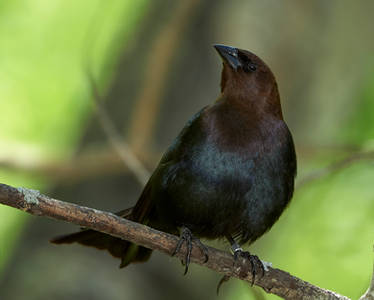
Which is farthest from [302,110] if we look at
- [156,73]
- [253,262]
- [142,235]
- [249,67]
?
[142,235]

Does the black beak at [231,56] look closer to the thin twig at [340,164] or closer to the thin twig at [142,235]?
the thin twig at [340,164]

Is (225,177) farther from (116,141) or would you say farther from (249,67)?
(116,141)

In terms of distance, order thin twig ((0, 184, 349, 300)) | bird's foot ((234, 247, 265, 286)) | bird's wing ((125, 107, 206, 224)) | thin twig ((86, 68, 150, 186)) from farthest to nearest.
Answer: thin twig ((86, 68, 150, 186)) → bird's wing ((125, 107, 206, 224)) → bird's foot ((234, 247, 265, 286)) → thin twig ((0, 184, 349, 300))

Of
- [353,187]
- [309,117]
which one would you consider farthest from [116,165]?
[353,187]

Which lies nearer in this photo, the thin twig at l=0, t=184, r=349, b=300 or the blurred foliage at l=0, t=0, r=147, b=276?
the thin twig at l=0, t=184, r=349, b=300

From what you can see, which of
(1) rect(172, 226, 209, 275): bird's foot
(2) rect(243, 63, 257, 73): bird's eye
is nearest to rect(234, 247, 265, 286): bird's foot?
(1) rect(172, 226, 209, 275): bird's foot

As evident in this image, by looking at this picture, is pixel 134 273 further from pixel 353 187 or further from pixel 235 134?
pixel 353 187

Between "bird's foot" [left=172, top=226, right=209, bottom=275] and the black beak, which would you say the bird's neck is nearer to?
the black beak

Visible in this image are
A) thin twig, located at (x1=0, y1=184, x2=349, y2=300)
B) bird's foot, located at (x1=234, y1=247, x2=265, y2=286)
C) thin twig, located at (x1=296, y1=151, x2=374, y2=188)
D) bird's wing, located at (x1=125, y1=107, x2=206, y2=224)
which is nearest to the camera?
thin twig, located at (x1=0, y1=184, x2=349, y2=300)

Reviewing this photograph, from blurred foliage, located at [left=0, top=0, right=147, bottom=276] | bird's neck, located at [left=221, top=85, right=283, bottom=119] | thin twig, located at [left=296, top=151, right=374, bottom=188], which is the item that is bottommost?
blurred foliage, located at [left=0, top=0, right=147, bottom=276]
